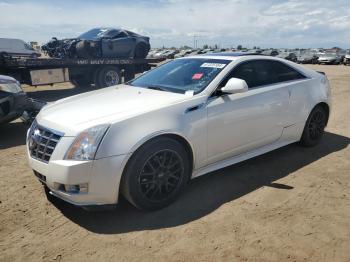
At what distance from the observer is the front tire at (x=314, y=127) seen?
5273 millimetres

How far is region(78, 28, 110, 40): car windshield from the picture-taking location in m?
12.3

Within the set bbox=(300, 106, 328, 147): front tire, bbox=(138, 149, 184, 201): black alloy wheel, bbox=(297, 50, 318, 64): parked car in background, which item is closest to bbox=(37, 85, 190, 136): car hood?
bbox=(138, 149, 184, 201): black alloy wheel

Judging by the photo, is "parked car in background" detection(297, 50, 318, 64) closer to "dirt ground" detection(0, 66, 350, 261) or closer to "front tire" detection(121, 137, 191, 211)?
"dirt ground" detection(0, 66, 350, 261)

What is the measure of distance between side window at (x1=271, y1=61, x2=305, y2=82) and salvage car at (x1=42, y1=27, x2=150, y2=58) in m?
8.47

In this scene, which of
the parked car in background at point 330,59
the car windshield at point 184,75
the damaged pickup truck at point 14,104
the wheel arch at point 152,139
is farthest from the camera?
the parked car in background at point 330,59

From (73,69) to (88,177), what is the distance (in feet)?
32.1

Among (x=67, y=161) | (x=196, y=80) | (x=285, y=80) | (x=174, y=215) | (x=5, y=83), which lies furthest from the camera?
(x=5, y=83)

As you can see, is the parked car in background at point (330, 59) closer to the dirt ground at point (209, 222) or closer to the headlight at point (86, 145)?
the dirt ground at point (209, 222)

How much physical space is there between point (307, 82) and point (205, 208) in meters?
2.74

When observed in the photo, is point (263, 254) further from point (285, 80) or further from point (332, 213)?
point (285, 80)

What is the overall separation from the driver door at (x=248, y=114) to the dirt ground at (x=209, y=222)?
0.46m

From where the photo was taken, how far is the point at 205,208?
11.9ft

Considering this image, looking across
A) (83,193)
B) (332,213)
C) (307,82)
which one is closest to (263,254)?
(332,213)

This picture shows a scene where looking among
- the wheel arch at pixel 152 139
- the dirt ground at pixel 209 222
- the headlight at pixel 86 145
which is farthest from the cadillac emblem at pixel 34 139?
the wheel arch at pixel 152 139
